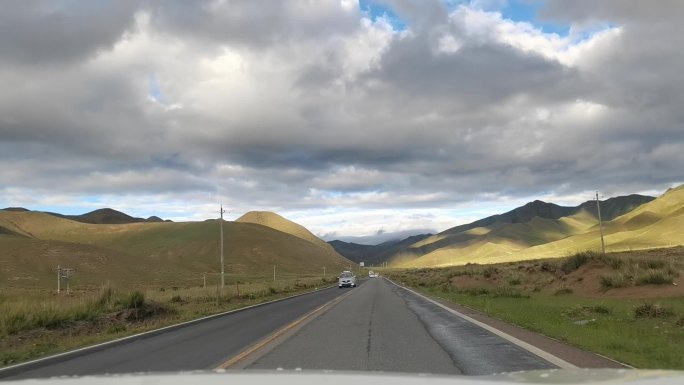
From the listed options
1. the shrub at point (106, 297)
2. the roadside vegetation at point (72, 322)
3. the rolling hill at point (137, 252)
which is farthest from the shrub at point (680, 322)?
the rolling hill at point (137, 252)

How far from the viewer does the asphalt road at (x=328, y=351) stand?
964 centimetres

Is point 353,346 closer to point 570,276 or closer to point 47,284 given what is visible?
point 570,276

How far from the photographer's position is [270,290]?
47.8 meters

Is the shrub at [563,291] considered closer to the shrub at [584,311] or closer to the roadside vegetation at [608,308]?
the roadside vegetation at [608,308]

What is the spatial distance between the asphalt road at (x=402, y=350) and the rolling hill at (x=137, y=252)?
2887 inches

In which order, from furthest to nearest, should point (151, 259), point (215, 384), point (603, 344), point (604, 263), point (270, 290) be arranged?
point (151, 259) < point (270, 290) < point (604, 263) < point (603, 344) < point (215, 384)

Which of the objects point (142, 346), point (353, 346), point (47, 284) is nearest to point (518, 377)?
point (353, 346)

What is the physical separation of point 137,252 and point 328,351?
528ft

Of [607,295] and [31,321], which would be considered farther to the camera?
[607,295]

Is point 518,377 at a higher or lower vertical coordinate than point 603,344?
higher

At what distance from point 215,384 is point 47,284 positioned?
83717mm

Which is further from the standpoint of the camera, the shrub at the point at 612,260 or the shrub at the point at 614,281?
the shrub at the point at 612,260

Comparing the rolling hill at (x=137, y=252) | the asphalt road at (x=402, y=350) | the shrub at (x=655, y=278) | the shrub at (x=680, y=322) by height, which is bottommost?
the shrub at (x=680, y=322)

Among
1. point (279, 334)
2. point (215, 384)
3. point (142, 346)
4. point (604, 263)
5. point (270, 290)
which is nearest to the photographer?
point (215, 384)
